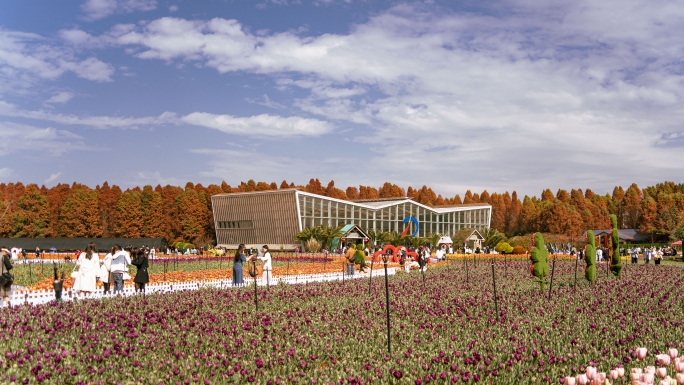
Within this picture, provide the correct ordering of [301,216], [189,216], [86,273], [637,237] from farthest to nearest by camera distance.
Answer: [637,237] < [189,216] < [301,216] < [86,273]

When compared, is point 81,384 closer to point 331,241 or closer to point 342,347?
point 342,347

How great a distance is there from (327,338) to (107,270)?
36.1ft

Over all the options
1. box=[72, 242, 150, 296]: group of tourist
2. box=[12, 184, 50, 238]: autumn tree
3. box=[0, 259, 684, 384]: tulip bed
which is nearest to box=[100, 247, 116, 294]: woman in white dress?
box=[72, 242, 150, 296]: group of tourist

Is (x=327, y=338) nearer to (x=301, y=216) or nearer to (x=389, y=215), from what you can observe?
(x=301, y=216)

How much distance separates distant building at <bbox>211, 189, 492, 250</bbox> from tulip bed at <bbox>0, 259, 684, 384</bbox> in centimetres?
5441

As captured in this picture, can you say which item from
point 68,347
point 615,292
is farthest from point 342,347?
point 615,292

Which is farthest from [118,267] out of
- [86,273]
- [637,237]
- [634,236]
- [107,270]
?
[634,236]

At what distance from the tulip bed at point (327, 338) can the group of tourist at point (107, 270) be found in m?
2.95

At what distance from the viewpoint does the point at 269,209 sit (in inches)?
3002

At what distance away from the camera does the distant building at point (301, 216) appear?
241ft

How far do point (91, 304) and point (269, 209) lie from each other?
207ft

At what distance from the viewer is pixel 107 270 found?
1909cm

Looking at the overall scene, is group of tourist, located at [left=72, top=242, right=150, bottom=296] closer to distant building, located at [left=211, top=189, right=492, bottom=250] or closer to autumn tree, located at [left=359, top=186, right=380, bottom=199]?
distant building, located at [left=211, top=189, right=492, bottom=250]

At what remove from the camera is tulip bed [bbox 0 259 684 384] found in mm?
7996
